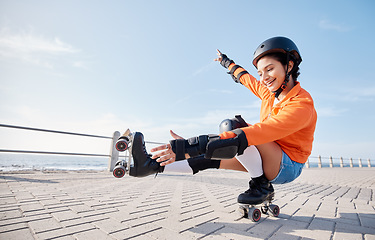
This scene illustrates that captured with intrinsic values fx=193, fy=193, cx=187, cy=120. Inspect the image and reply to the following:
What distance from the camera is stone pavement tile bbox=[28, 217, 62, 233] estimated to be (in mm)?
1484

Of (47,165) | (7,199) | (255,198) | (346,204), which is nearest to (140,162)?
(255,198)

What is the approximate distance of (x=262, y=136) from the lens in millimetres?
1387

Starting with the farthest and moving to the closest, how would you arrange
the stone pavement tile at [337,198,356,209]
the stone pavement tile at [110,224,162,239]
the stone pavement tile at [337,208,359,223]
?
1. the stone pavement tile at [337,198,356,209]
2. the stone pavement tile at [337,208,359,223]
3. the stone pavement tile at [110,224,162,239]

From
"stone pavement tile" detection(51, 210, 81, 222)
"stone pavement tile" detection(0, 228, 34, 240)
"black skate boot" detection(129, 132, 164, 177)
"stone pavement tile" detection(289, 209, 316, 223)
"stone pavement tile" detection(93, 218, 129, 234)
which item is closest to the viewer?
"stone pavement tile" detection(0, 228, 34, 240)

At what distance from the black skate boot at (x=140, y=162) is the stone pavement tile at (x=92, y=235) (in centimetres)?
47

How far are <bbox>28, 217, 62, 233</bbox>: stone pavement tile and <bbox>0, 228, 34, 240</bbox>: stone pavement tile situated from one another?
55 mm

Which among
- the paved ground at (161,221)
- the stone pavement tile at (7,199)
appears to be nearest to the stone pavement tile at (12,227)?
the paved ground at (161,221)

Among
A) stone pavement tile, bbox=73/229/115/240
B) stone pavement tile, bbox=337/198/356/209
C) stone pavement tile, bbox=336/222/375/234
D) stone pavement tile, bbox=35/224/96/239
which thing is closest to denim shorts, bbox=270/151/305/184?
stone pavement tile, bbox=336/222/375/234

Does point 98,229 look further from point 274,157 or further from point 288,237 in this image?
point 274,157

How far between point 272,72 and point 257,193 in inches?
46.2

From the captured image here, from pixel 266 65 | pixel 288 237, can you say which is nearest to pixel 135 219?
pixel 288 237

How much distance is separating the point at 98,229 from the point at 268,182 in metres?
1.59

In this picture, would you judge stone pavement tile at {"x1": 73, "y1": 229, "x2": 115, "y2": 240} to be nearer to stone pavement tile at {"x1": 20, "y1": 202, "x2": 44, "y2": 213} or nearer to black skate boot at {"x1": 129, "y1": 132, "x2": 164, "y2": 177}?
black skate boot at {"x1": 129, "y1": 132, "x2": 164, "y2": 177}

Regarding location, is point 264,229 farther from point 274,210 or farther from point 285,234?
point 274,210
